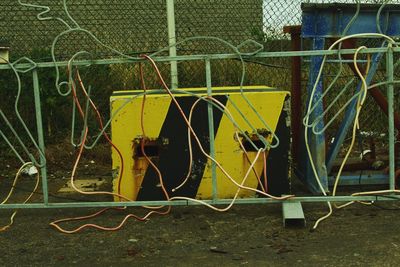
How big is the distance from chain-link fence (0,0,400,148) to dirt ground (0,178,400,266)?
252cm

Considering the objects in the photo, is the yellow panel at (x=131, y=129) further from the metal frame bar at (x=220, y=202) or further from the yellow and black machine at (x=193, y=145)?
the metal frame bar at (x=220, y=202)

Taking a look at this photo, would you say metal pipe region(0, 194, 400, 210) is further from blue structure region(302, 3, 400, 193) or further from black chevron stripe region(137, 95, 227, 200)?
blue structure region(302, 3, 400, 193)

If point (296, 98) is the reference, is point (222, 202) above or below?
below

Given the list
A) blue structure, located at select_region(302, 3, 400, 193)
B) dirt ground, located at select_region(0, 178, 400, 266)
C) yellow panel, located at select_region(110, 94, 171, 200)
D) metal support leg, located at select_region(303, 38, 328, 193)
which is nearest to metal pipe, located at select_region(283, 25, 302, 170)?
metal support leg, located at select_region(303, 38, 328, 193)

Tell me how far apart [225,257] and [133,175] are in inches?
49.0

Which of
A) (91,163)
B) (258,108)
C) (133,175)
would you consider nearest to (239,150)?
(258,108)

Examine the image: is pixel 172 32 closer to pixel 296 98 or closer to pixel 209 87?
pixel 296 98

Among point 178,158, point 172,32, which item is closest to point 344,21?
point 178,158

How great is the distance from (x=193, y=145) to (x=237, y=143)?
0.33 m

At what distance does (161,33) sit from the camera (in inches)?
278

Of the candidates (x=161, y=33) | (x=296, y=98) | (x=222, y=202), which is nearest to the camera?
(x=222, y=202)

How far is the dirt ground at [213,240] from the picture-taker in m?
3.37

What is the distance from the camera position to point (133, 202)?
13.4ft

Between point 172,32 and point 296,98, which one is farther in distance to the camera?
point 172,32
